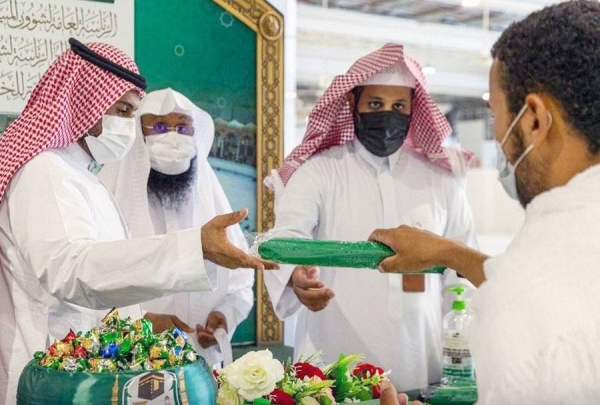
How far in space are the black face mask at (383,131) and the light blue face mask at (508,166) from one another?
1.49m

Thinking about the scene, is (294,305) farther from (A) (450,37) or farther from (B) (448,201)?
(A) (450,37)

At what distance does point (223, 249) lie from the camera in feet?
6.38

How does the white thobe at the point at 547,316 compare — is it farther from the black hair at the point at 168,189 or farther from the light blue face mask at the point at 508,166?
the black hair at the point at 168,189

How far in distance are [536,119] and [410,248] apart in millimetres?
586

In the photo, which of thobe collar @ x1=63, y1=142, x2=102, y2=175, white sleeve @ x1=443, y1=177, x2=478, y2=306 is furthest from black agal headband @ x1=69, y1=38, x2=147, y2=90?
white sleeve @ x1=443, y1=177, x2=478, y2=306

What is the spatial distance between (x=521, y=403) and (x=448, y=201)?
2071 mm

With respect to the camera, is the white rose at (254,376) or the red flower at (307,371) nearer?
the white rose at (254,376)

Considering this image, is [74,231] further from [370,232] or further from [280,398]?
[370,232]

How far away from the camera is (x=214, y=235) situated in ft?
6.42

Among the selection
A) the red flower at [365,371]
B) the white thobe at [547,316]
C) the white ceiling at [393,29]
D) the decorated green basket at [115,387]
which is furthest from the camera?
the white ceiling at [393,29]

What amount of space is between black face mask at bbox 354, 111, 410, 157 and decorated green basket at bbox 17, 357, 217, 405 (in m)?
1.71

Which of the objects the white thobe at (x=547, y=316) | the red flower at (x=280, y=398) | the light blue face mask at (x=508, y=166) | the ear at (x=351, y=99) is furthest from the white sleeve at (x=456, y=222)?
the white thobe at (x=547, y=316)

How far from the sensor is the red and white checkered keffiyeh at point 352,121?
10.5ft

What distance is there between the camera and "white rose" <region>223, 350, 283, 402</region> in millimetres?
1915
